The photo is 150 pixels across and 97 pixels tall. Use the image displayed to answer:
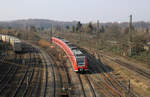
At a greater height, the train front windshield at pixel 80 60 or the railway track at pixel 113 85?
the train front windshield at pixel 80 60

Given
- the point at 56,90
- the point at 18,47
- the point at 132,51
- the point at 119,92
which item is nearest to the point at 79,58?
the point at 56,90

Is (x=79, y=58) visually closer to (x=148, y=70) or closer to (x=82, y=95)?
(x=82, y=95)

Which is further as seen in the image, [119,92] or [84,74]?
[84,74]

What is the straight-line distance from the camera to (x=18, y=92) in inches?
642

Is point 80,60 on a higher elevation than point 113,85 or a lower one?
higher

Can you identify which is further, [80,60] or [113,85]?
[80,60]

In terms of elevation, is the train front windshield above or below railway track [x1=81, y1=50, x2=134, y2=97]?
above

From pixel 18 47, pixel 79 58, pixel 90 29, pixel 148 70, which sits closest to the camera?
pixel 79 58

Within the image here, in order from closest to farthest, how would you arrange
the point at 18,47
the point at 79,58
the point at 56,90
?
the point at 56,90, the point at 79,58, the point at 18,47

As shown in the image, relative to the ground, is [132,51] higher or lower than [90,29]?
lower

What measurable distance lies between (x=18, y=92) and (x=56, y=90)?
364 centimetres

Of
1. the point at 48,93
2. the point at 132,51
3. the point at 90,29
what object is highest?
the point at 90,29

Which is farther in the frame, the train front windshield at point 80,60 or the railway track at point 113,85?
the train front windshield at point 80,60

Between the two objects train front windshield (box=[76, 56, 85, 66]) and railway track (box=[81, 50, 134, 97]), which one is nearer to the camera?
railway track (box=[81, 50, 134, 97])
